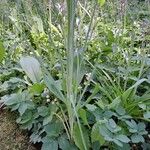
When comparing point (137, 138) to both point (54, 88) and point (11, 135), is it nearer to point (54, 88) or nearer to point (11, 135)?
point (54, 88)

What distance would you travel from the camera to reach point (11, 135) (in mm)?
1908

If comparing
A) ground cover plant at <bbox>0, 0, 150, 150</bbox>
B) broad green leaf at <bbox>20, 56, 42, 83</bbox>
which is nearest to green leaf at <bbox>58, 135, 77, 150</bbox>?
ground cover plant at <bbox>0, 0, 150, 150</bbox>

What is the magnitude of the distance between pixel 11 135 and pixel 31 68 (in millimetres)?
376

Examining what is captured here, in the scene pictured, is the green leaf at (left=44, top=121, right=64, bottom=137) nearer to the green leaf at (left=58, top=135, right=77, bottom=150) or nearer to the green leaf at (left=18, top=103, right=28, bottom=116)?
the green leaf at (left=58, top=135, right=77, bottom=150)

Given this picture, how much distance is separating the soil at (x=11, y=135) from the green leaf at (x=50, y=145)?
Answer: 0.53 ft

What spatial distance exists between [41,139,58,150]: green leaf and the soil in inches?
6.4

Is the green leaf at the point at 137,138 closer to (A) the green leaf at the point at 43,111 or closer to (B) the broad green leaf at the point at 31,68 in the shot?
(A) the green leaf at the point at 43,111

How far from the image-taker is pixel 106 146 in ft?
5.54

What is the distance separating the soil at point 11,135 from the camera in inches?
72.3

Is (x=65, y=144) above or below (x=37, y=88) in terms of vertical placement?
below

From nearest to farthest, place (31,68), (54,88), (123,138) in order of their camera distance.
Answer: (123,138)
(54,88)
(31,68)

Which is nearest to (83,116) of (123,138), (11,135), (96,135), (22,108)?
(96,135)

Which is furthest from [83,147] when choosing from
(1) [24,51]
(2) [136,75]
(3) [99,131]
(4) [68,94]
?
(1) [24,51]

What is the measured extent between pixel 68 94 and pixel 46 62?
2.02 ft
